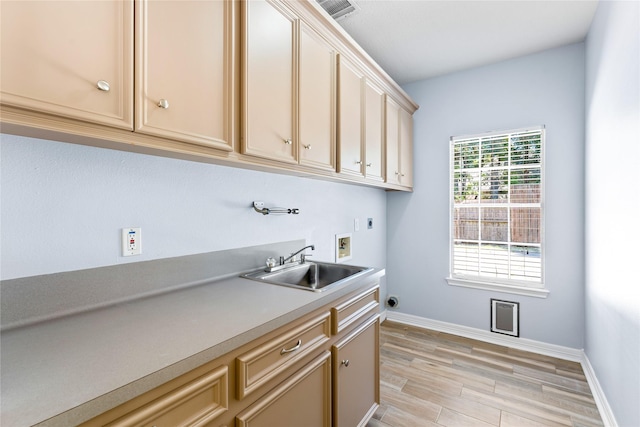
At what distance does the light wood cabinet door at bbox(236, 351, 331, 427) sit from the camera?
3.43 feet

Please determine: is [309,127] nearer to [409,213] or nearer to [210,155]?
[210,155]

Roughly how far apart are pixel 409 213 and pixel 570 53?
2.04 metres

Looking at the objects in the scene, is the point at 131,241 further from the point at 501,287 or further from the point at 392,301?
the point at 501,287

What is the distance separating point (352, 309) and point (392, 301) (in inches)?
83.7

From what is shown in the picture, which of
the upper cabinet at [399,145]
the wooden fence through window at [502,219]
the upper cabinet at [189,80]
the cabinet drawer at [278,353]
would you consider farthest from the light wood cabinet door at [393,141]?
the cabinet drawer at [278,353]

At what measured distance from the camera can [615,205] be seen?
173 centimetres

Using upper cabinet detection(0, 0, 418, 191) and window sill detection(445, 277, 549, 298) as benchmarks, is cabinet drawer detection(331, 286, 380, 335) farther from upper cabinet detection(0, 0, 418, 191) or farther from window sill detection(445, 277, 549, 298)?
window sill detection(445, 277, 549, 298)

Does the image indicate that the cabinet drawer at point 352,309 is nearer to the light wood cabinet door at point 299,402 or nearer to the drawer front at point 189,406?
the light wood cabinet door at point 299,402

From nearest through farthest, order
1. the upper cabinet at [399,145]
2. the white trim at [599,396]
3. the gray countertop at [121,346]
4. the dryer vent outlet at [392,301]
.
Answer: the gray countertop at [121,346], the white trim at [599,396], the upper cabinet at [399,145], the dryer vent outlet at [392,301]

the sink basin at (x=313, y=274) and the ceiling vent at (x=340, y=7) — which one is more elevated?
the ceiling vent at (x=340, y=7)

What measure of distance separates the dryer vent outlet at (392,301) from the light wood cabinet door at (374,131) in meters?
1.65

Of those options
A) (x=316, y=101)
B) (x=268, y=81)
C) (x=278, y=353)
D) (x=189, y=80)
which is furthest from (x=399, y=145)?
(x=278, y=353)

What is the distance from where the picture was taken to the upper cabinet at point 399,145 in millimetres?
2773

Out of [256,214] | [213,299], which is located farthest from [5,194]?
[256,214]
